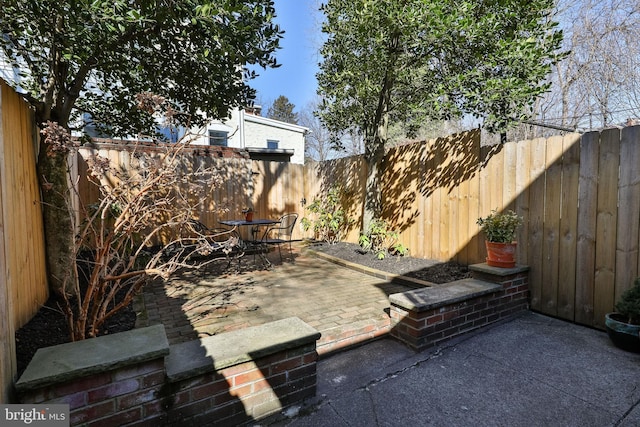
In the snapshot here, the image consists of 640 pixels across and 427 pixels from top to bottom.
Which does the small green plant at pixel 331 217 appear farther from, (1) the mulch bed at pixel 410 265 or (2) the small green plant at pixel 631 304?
(2) the small green plant at pixel 631 304

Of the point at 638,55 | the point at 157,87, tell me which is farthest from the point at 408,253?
the point at 638,55

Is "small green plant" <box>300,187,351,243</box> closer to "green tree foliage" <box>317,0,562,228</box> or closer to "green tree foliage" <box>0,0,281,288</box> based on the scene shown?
"green tree foliage" <box>317,0,562,228</box>

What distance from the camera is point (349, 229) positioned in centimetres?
648

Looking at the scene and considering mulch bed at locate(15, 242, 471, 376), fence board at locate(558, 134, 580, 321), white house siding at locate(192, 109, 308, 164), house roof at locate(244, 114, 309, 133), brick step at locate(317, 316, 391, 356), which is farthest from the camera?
house roof at locate(244, 114, 309, 133)

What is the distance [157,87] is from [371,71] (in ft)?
9.08

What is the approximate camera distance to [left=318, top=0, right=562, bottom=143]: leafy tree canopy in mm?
3461

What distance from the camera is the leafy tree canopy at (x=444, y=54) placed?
11.4 feet

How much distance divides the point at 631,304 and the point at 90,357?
139 inches

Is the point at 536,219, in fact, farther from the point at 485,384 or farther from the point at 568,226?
the point at 485,384

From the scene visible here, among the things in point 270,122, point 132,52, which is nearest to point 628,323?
point 132,52

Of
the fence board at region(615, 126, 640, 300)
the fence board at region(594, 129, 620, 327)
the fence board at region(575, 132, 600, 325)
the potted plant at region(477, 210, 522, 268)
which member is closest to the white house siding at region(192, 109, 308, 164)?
the potted plant at region(477, 210, 522, 268)

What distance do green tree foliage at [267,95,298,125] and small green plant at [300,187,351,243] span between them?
22.0m

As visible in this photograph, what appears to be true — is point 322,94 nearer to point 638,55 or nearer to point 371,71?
point 371,71

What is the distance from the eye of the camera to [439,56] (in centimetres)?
429
